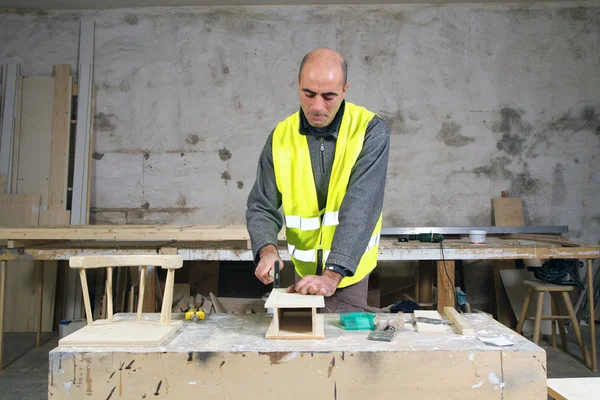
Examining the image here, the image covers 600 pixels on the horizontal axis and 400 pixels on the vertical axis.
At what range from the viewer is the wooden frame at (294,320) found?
1558mm

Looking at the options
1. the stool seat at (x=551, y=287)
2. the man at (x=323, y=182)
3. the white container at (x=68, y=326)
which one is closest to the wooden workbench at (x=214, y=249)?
the stool seat at (x=551, y=287)

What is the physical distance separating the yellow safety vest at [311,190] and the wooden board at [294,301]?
0.42 meters

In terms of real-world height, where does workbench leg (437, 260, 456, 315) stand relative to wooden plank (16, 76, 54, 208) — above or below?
below

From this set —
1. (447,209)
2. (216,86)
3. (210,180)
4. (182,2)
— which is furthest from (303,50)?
(447,209)

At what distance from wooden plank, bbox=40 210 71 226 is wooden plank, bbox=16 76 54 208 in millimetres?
111

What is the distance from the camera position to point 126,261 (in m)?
1.83

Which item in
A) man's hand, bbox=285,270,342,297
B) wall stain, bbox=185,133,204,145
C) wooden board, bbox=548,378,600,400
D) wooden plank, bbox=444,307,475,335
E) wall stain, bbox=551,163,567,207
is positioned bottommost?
wooden board, bbox=548,378,600,400

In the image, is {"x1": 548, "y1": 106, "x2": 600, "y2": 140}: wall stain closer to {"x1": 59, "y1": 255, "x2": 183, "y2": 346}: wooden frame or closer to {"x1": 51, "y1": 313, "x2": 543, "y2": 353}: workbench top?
{"x1": 51, "y1": 313, "x2": 543, "y2": 353}: workbench top

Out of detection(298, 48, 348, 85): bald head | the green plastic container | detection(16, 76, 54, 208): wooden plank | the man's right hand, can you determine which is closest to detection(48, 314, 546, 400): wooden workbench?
the green plastic container

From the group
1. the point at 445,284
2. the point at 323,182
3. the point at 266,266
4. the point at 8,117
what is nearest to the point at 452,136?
the point at 445,284

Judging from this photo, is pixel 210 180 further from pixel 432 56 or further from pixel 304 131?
pixel 304 131

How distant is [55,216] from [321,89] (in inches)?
164

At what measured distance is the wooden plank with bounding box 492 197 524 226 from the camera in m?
5.18

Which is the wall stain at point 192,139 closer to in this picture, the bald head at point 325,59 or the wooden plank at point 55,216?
the wooden plank at point 55,216
